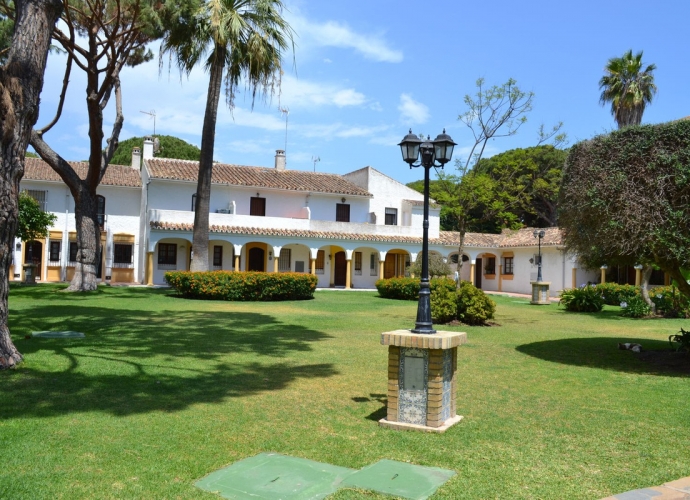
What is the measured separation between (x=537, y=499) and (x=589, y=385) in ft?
14.6

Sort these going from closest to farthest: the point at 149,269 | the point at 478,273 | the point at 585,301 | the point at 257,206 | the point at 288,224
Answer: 1. the point at 585,301
2. the point at 149,269
3. the point at 288,224
4. the point at 257,206
5. the point at 478,273

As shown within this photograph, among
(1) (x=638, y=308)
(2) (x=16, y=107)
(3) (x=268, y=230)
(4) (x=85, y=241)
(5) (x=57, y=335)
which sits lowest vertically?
(5) (x=57, y=335)

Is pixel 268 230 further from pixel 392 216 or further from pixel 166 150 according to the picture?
pixel 166 150

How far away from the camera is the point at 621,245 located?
887 cm

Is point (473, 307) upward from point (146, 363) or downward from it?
upward

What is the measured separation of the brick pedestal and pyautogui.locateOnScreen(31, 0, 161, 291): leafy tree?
1725cm

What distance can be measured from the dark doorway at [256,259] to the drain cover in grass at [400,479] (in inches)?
1164

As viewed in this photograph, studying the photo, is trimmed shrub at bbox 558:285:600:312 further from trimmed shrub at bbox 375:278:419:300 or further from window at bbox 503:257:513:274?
window at bbox 503:257:513:274

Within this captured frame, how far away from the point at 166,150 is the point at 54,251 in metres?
Result: 18.2

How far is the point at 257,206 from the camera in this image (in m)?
33.5

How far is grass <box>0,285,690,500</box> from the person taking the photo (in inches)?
170

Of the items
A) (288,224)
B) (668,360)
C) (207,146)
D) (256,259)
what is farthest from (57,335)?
(256,259)

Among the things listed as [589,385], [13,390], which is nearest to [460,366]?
[589,385]

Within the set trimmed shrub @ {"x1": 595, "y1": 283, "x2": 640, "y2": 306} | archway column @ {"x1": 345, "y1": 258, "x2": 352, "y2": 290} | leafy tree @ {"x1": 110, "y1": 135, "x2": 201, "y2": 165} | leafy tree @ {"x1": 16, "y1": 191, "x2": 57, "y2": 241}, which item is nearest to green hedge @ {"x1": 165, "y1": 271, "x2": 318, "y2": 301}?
leafy tree @ {"x1": 16, "y1": 191, "x2": 57, "y2": 241}
